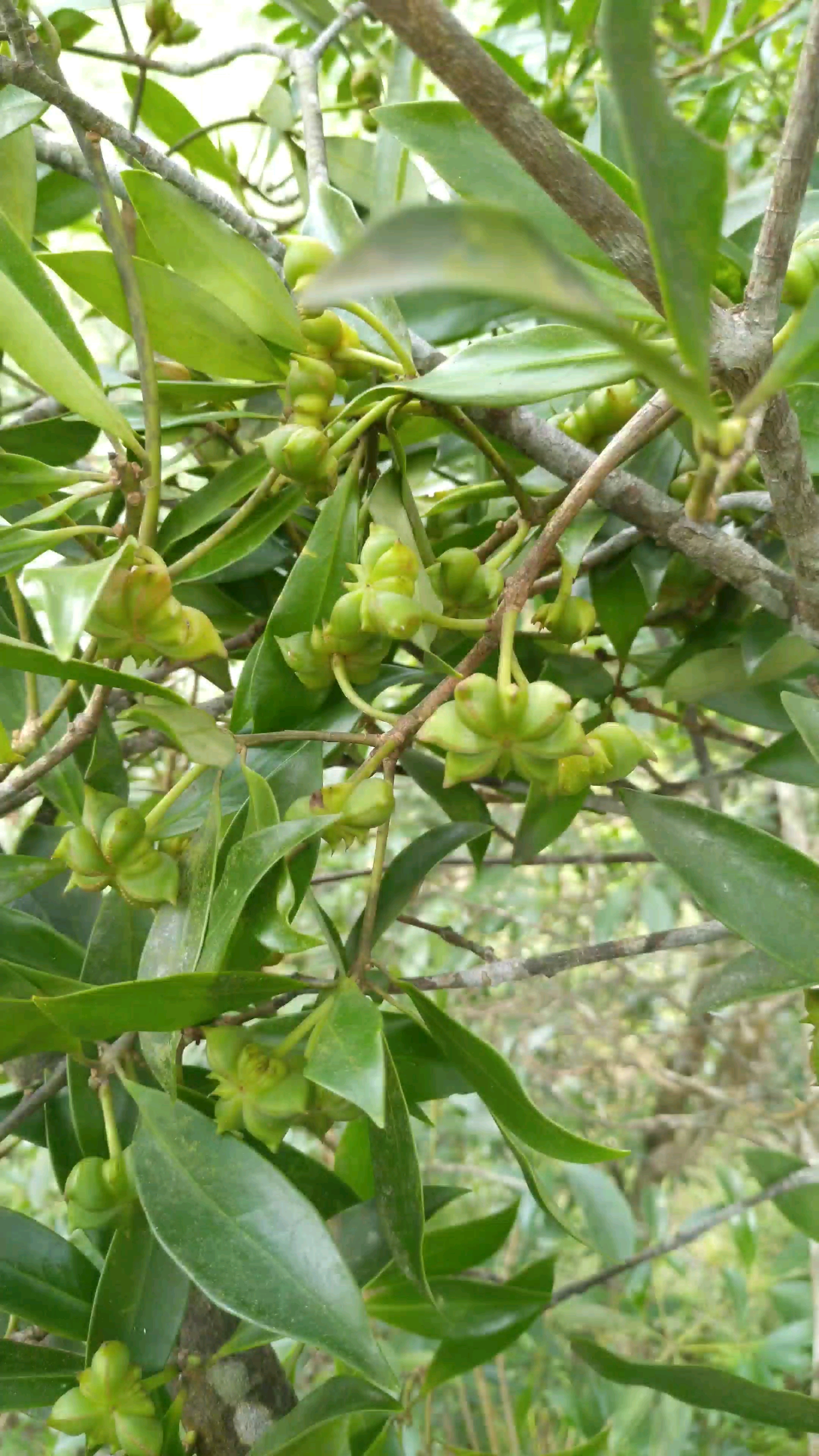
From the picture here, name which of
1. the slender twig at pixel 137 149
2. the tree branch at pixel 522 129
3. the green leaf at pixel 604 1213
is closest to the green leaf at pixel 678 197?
the tree branch at pixel 522 129

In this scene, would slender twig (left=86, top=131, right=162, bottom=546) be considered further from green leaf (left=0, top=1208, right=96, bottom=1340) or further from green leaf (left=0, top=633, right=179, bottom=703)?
green leaf (left=0, top=1208, right=96, bottom=1340)

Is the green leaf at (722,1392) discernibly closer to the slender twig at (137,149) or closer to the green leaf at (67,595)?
the green leaf at (67,595)

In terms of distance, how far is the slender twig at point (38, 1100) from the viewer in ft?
1.86

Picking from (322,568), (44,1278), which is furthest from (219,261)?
(44,1278)

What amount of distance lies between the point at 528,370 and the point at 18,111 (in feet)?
0.86

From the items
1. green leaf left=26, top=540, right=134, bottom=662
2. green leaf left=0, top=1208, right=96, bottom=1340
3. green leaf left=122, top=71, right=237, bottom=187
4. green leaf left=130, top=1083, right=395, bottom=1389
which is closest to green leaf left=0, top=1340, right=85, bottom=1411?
green leaf left=0, top=1208, right=96, bottom=1340

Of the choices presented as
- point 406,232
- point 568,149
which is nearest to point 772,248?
point 568,149

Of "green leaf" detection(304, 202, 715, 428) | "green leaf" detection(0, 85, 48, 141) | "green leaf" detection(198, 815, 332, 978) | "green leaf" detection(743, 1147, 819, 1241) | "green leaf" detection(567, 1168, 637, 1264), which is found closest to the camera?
"green leaf" detection(304, 202, 715, 428)

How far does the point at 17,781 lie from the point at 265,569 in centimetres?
19

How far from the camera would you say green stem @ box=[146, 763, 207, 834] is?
1.46ft

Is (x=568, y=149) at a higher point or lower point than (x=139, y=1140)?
higher

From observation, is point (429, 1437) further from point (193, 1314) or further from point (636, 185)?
point (636, 185)

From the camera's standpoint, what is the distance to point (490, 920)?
5.38ft

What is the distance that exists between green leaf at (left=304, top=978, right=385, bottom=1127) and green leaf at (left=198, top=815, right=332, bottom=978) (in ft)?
0.15
